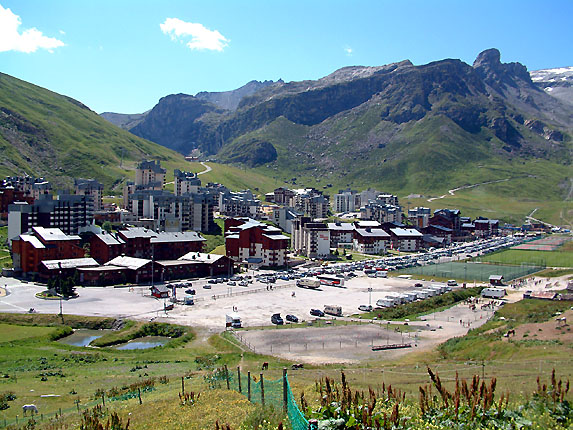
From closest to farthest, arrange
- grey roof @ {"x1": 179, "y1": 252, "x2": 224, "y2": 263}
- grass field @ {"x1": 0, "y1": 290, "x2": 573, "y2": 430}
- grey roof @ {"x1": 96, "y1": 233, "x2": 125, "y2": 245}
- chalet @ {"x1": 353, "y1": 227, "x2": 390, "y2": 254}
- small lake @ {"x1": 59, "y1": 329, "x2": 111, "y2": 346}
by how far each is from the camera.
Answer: grass field @ {"x1": 0, "y1": 290, "x2": 573, "y2": 430}, small lake @ {"x1": 59, "y1": 329, "x2": 111, "y2": 346}, grey roof @ {"x1": 179, "y1": 252, "x2": 224, "y2": 263}, grey roof @ {"x1": 96, "y1": 233, "x2": 125, "y2": 245}, chalet @ {"x1": 353, "y1": 227, "x2": 390, "y2": 254}

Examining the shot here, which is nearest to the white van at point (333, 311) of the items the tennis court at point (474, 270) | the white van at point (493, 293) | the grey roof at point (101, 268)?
the white van at point (493, 293)

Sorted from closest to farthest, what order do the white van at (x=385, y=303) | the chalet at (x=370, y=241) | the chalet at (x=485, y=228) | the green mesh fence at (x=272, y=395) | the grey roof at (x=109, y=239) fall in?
the green mesh fence at (x=272, y=395)
the white van at (x=385, y=303)
the grey roof at (x=109, y=239)
the chalet at (x=370, y=241)
the chalet at (x=485, y=228)

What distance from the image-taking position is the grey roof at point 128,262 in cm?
7775

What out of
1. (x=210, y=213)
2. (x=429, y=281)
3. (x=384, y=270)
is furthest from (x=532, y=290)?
(x=210, y=213)

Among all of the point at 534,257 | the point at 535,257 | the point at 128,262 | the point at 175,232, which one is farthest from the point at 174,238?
the point at 535,257

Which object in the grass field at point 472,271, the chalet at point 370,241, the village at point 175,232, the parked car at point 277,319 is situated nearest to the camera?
the parked car at point 277,319

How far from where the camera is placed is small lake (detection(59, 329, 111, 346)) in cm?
4835

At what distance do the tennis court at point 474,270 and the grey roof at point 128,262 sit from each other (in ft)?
155

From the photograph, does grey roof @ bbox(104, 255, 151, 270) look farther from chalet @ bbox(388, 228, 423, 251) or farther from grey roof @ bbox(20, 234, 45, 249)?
chalet @ bbox(388, 228, 423, 251)

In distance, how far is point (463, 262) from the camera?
11075 cm

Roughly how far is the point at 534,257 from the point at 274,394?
110424mm

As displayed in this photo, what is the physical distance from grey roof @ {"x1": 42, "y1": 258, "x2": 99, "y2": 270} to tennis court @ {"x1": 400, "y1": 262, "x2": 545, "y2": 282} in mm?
54822

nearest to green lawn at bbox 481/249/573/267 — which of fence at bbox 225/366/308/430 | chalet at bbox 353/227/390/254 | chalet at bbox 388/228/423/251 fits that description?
chalet at bbox 388/228/423/251

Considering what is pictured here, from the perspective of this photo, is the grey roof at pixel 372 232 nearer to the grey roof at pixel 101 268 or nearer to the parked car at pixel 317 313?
the grey roof at pixel 101 268
